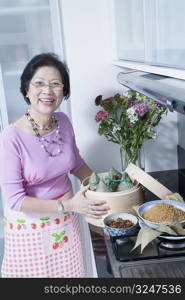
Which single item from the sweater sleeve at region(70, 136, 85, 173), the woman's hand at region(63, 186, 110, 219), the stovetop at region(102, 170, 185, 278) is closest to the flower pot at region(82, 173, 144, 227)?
the woman's hand at region(63, 186, 110, 219)

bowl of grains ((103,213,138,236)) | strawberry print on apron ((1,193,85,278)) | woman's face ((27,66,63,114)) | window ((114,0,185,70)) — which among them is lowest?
strawberry print on apron ((1,193,85,278))

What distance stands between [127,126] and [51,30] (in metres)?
0.54

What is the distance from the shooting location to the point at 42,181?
1174 millimetres

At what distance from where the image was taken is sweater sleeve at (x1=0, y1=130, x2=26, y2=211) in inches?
43.0

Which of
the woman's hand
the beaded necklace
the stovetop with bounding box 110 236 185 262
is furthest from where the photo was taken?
the beaded necklace

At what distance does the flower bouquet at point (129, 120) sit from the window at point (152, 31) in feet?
0.56

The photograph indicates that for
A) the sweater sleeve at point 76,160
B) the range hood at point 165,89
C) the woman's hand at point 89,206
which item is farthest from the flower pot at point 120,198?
the range hood at point 165,89

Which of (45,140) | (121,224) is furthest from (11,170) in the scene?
(121,224)

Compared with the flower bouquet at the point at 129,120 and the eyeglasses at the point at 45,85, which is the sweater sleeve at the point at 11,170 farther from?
the flower bouquet at the point at 129,120

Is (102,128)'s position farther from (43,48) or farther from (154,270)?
(154,270)

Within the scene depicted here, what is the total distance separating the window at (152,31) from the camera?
729 millimetres

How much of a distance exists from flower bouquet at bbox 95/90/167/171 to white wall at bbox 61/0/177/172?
0.26ft

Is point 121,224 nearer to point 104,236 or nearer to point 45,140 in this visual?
point 104,236

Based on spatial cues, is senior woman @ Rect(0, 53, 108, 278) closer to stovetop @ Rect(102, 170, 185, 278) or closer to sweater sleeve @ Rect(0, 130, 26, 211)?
sweater sleeve @ Rect(0, 130, 26, 211)
